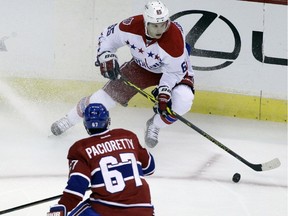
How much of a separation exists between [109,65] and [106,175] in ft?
6.18

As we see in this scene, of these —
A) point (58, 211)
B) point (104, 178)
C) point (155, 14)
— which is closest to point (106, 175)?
point (104, 178)

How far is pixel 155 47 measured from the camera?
5.01 m

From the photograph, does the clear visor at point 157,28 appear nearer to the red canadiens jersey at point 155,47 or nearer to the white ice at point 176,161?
the red canadiens jersey at point 155,47

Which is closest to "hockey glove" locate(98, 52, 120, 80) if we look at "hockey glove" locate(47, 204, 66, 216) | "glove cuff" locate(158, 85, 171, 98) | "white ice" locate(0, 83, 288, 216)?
"glove cuff" locate(158, 85, 171, 98)

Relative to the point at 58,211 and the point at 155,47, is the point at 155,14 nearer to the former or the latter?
the point at 155,47

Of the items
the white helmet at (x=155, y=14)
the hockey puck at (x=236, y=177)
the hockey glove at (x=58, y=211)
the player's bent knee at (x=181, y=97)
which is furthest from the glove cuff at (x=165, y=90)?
the hockey glove at (x=58, y=211)

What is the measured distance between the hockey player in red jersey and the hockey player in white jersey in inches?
63.8

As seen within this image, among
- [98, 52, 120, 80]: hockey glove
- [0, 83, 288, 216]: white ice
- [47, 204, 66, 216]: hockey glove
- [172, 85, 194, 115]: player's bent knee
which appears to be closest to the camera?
[47, 204, 66, 216]: hockey glove

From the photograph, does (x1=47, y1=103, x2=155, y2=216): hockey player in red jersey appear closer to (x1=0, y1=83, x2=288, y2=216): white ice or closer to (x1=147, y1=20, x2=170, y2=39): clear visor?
(x1=0, y1=83, x2=288, y2=216): white ice

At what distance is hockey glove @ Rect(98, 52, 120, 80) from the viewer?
5.07m

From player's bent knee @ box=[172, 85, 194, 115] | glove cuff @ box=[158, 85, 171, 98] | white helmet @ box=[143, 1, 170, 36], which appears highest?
white helmet @ box=[143, 1, 170, 36]

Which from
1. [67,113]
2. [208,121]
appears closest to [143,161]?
[67,113]

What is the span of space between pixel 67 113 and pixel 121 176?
93.8 inches

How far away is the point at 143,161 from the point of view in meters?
3.54
